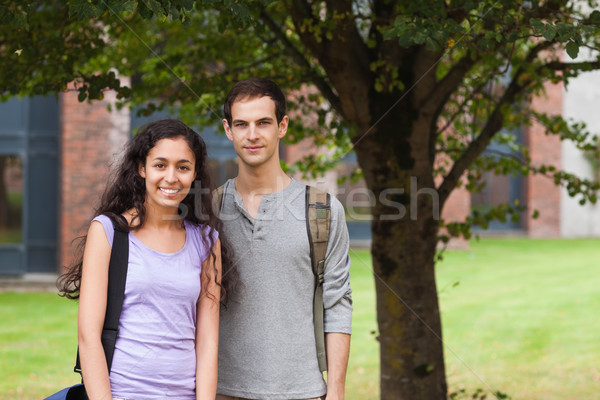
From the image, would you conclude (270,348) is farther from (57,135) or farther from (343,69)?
(57,135)

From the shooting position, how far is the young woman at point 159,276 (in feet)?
7.22

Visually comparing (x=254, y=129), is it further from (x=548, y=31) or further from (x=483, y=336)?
(x=483, y=336)

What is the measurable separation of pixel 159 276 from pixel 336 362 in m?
0.71

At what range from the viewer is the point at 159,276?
2270 millimetres

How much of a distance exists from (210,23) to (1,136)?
9776 millimetres

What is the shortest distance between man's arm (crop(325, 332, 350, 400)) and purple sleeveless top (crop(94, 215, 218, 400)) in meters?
0.49

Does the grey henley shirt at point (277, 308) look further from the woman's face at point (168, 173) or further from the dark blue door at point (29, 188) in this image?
the dark blue door at point (29, 188)

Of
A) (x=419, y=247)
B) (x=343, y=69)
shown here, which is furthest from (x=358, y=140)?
(x=419, y=247)

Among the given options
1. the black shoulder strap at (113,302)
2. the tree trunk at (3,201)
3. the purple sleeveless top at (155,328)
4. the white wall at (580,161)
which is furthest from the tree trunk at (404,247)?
the white wall at (580,161)

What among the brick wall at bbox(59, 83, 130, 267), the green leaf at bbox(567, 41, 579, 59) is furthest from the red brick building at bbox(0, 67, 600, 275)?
the green leaf at bbox(567, 41, 579, 59)

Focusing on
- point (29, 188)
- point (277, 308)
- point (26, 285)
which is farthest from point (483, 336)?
point (29, 188)

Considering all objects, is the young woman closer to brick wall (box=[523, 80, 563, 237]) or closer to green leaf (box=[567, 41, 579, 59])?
green leaf (box=[567, 41, 579, 59])

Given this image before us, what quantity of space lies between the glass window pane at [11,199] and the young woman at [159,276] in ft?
43.8

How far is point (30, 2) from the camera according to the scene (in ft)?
10.9
